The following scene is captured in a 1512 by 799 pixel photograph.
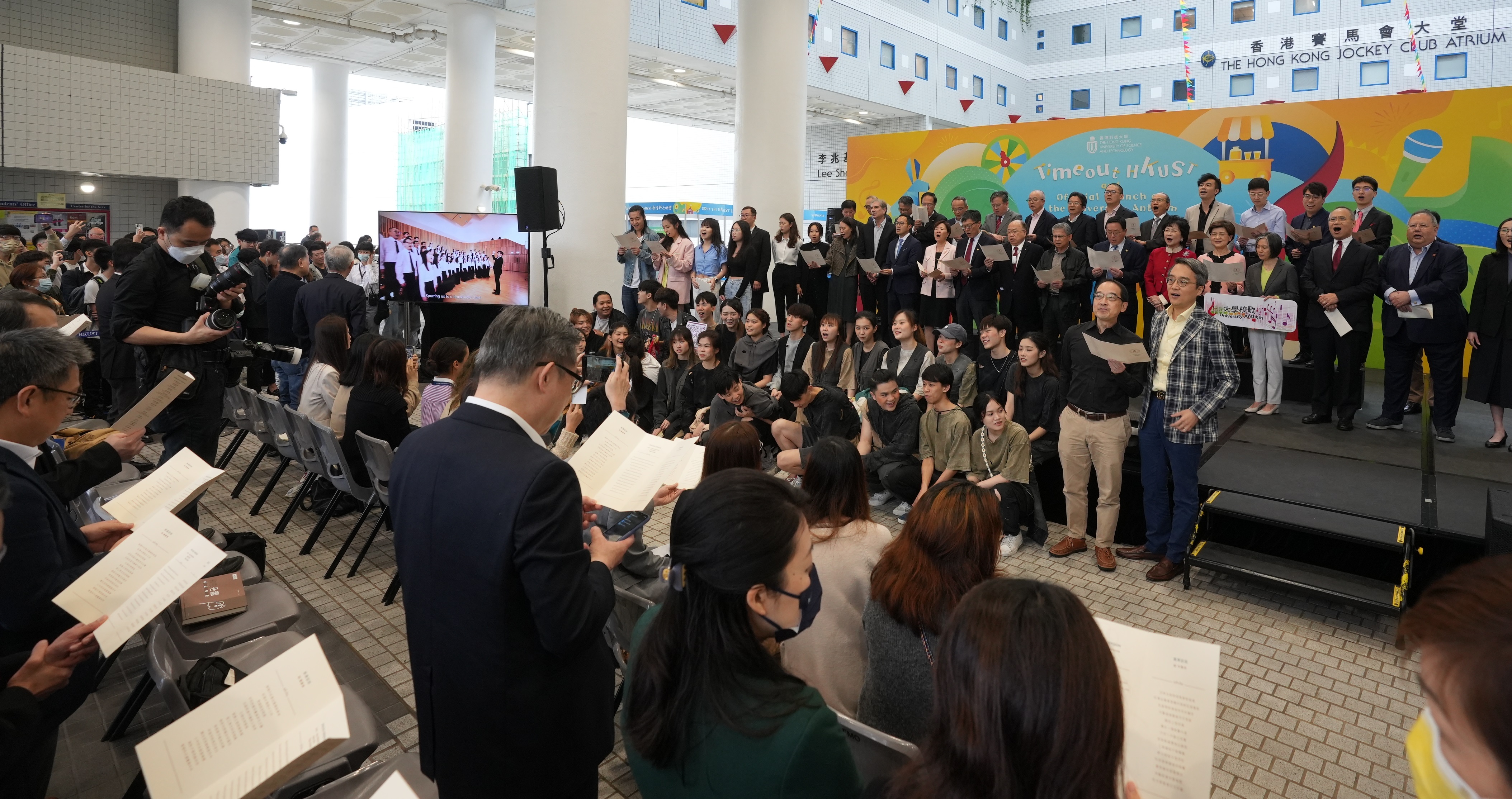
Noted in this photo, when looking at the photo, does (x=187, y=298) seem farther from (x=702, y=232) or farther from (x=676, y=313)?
(x=702, y=232)

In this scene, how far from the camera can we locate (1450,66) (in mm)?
15742

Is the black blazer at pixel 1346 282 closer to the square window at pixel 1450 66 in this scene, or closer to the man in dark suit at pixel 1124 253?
the man in dark suit at pixel 1124 253

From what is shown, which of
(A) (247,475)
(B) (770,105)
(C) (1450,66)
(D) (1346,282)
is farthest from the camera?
(C) (1450,66)

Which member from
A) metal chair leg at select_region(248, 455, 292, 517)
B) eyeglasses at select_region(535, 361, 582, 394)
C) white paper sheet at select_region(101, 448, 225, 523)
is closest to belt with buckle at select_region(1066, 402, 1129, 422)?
eyeglasses at select_region(535, 361, 582, 394)

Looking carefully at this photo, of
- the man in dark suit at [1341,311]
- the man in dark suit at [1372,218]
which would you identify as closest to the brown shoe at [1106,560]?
the man in dark suit at [1341,311]

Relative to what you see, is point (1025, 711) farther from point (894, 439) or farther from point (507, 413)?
point (894, 439)

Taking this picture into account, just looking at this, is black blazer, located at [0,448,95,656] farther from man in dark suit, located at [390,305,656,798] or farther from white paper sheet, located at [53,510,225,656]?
man in dark suit, located at [390,305,656,798]

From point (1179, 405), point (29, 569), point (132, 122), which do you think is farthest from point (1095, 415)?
point (132, 122)

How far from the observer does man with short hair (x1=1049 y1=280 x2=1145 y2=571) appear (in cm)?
466

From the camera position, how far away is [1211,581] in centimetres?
457

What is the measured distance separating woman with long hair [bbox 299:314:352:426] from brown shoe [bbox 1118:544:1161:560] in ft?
15.7

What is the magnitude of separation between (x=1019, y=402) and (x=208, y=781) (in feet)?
16.6

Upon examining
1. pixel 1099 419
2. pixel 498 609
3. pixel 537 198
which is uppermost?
pixel 537 198

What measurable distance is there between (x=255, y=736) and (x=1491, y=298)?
24.9ft
